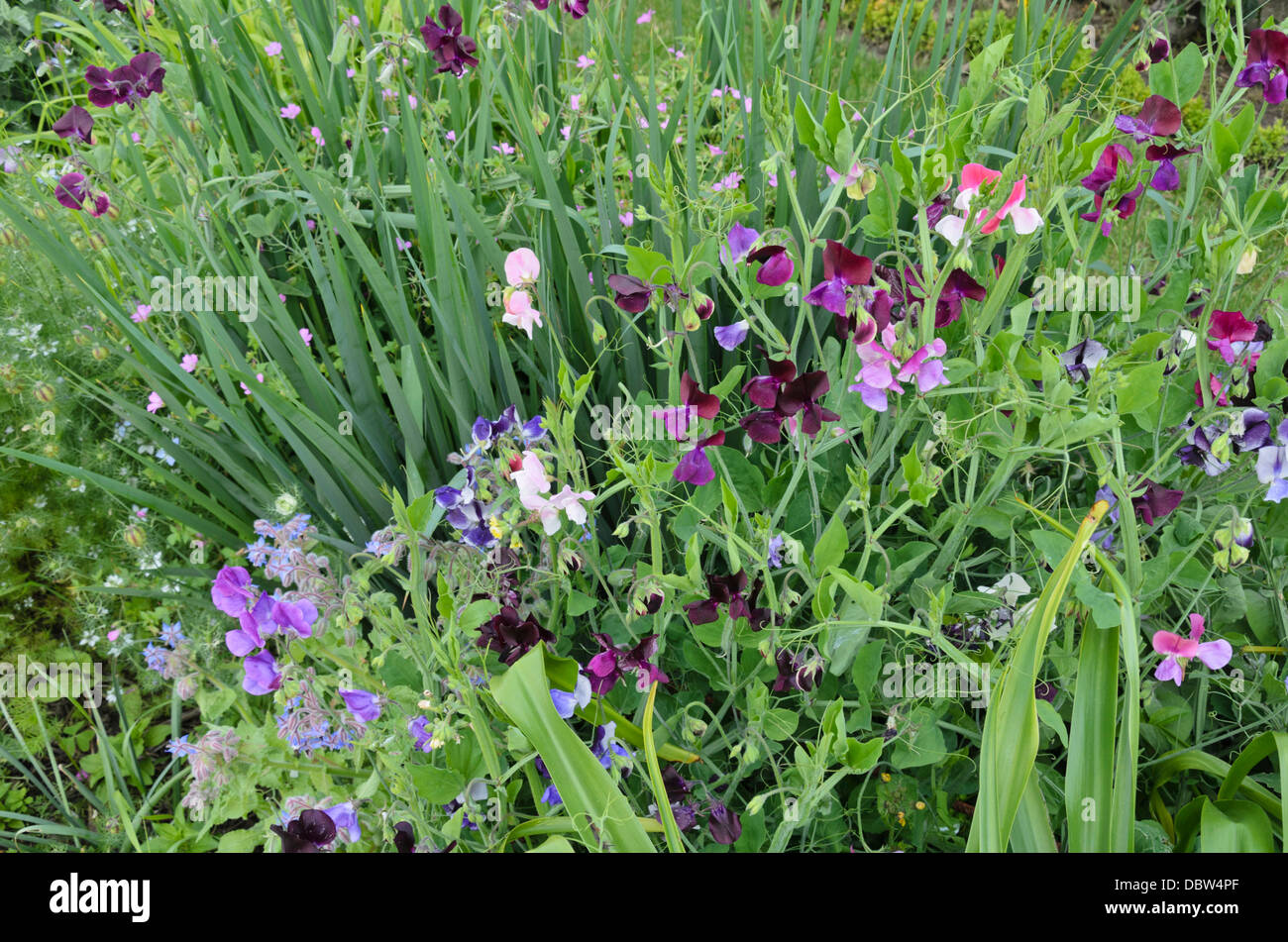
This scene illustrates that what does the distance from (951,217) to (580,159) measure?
1.10m

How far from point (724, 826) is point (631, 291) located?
0.68m

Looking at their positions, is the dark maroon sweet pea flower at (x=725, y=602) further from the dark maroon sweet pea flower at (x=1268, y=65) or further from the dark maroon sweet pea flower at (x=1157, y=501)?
the dark maroon sweet pea flower at (x=1268, y=65)

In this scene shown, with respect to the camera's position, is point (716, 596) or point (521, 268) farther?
point (521, 268)

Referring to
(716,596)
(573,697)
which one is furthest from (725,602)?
(573,697)

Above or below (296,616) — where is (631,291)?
above

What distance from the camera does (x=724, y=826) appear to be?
111 cm

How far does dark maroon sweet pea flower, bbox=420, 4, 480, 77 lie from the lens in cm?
153

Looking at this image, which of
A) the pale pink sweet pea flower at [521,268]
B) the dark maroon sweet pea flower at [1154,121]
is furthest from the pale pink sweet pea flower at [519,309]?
the dark maroon sweet pea flower at [1154,121]

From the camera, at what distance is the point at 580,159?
1.90 meters

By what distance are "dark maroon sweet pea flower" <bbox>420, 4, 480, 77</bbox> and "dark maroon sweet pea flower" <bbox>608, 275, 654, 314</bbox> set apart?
0.76m

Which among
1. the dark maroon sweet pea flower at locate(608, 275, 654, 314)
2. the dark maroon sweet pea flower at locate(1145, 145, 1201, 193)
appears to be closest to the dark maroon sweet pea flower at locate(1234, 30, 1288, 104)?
the dark maroon sweet pea flower at locate(1145, 145, 1201, 193)

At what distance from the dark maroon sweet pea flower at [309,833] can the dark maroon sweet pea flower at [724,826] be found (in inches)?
18.2

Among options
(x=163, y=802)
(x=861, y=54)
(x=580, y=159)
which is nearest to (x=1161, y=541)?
(x=580, y=159)

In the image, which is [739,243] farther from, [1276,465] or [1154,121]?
[1276,465]
